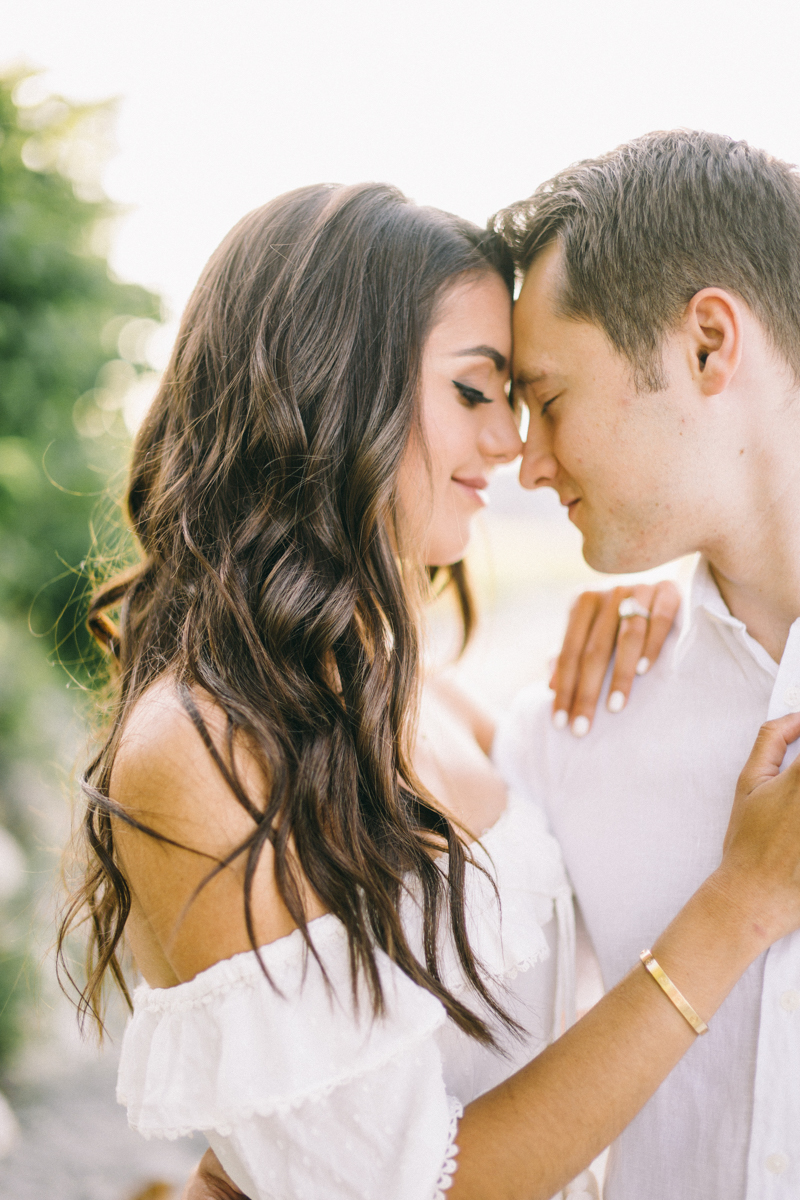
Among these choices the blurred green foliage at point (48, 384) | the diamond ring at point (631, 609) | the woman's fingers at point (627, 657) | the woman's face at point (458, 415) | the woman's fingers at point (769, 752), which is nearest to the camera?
the woman's fingers at point (769, 752)

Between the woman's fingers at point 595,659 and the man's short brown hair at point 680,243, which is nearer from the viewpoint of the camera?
the man's short brown hair at point 680,243

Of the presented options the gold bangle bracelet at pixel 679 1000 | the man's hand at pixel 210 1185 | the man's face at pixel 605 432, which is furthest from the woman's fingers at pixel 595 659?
the man's hand at pixel 210 1185

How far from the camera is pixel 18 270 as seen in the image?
2.55 metres

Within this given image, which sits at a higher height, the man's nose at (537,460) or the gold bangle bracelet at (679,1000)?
the man's nose at (537,460)

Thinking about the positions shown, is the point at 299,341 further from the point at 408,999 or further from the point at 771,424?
the point at 408,999

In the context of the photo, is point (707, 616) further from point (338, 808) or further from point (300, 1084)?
point (300, 1084)

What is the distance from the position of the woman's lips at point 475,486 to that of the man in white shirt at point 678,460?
8.0 inches

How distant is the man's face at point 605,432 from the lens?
1534 millimetres

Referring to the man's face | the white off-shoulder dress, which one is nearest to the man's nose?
the man's face

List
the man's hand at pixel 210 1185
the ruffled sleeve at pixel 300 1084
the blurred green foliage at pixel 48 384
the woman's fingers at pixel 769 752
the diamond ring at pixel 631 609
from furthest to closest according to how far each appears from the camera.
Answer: the blurred green foliage at pixel 48 384, the diamond ring at pixel 631 609, the man's hand at pixel 210 1185, the woman's fingers at pixel 769 752, the ruffled sleeve at pixel 300 1084

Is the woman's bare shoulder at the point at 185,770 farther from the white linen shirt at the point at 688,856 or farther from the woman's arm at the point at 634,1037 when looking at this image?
the white linen shirt at the point at 688,856

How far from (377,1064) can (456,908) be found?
259mm

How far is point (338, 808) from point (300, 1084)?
350mm

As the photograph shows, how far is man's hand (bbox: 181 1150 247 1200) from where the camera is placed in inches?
56.0
